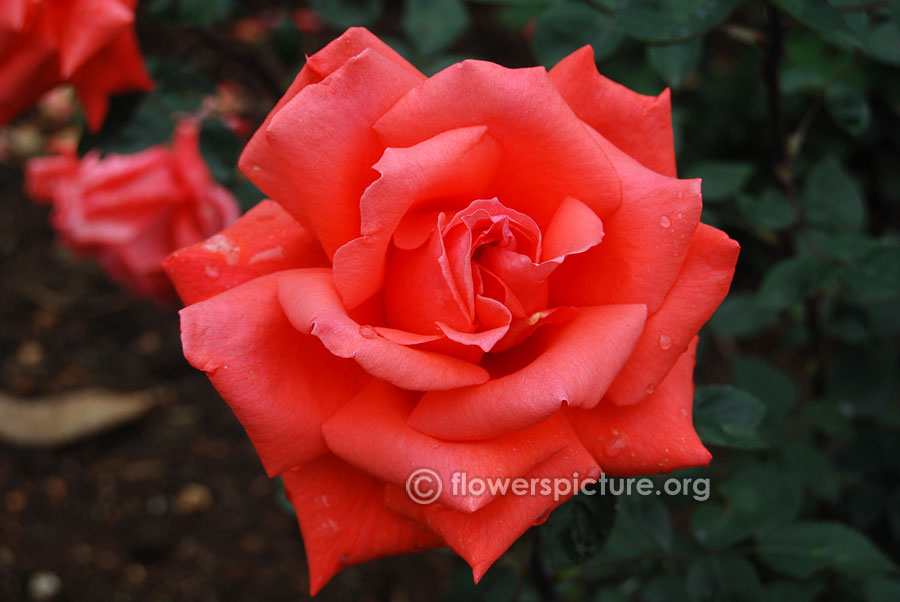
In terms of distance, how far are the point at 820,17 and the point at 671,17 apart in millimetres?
173

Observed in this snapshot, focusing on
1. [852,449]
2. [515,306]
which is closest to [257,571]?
[852,449]

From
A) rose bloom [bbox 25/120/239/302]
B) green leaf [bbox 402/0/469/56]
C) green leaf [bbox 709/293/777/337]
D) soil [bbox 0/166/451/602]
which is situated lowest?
soil [bbox 0/166/451/602]

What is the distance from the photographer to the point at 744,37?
1.20 metres

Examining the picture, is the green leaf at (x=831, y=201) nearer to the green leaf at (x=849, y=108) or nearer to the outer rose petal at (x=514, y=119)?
the green leaf at (x=849, y=108)

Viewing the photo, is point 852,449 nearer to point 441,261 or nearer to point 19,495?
point 441,261

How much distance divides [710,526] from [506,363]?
73cm

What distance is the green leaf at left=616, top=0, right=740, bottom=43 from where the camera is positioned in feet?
3.05

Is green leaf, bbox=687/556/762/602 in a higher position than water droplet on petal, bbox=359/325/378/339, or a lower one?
lower

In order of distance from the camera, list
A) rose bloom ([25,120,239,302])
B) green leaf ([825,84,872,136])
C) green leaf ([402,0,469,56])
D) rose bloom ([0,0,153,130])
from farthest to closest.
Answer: rose bloom ([25,120,239,302]) < green leaf ([402,0,469,56]) < green leaf ([825,84,872,136]) < rose bloom ([0,0,153,130])

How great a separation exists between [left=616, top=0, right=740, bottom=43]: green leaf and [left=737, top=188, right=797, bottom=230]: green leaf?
1.53ft

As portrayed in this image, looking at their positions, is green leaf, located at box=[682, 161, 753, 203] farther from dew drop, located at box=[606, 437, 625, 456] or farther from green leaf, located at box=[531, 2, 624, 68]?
dew drop, located at box=[606, 437, 625, 456]

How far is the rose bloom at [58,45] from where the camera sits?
1.09m

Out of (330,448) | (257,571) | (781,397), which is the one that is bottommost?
(257,571)

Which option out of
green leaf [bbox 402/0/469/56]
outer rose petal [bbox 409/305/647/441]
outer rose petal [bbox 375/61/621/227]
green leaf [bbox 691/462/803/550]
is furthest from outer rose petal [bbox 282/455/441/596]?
green leaf [bbox 402/0/469/56]
